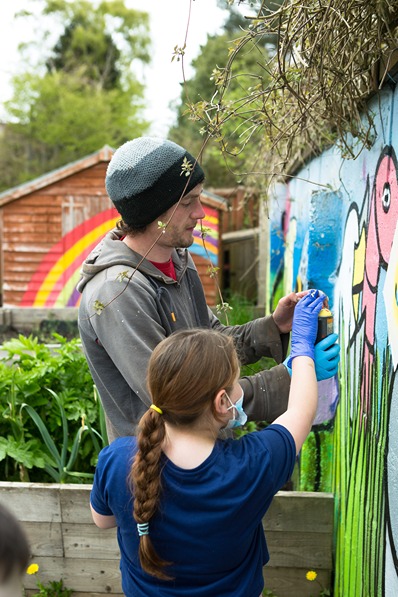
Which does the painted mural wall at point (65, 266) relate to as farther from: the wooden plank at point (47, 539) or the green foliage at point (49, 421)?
the wooden plank at point (47, 539)

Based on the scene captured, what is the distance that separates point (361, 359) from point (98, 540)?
1.60m

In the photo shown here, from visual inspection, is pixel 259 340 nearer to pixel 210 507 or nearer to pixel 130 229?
pixel 130 229

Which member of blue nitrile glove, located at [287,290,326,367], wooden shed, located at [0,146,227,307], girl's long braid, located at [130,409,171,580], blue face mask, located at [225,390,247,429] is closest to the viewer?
girl's long braid, located at [130,409,171,580]

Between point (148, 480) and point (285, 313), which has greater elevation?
point (285, 313)

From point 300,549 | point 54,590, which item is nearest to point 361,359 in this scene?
point 300,549

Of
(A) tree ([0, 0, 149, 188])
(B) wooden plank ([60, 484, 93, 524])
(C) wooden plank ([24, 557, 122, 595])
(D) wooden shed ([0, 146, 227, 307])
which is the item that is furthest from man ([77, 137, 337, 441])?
(A) tree ([0, 0, 149, 188])

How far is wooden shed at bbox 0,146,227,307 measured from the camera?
12.0m

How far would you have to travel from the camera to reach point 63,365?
12.2 ft

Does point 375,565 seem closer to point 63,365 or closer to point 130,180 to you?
point 130,180

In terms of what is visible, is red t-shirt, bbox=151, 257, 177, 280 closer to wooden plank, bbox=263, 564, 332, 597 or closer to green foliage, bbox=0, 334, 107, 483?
green foliage, bbox=0, 334, 107, 483

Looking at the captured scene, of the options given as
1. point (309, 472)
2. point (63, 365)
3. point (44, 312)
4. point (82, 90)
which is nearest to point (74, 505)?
point (63, 365)

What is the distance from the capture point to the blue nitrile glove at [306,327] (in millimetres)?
1806

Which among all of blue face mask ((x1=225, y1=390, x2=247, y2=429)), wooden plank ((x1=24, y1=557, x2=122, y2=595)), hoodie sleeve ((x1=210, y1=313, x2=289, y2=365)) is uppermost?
hoodie sleeve ((x1=210, y1=313, x2=289, y2=365))

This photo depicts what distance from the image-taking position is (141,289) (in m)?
1.98
